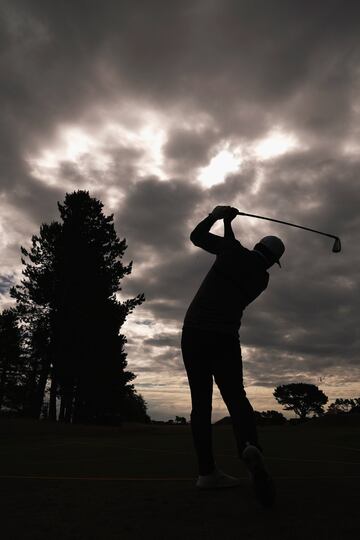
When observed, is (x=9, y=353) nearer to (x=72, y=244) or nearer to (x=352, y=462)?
(x=72, y=244)

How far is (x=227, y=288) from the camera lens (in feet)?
12.2

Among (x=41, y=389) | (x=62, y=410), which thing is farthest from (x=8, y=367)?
(x=41, y=389)

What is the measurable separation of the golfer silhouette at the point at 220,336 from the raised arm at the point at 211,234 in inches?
1.7

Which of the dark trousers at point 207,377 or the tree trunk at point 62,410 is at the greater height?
the tree trunk at point 62,410

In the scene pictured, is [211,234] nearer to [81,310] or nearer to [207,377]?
[207,377]

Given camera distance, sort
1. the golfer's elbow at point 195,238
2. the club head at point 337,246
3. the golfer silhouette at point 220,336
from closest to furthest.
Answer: the golfer silhouette at point 220,336 < the golfer's elbow at point 195,238 < the club head at point 337,246

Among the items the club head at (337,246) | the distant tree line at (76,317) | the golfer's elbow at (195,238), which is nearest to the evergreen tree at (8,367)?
the distant tree line at (76,317)

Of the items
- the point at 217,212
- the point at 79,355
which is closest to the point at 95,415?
the point at 79,355

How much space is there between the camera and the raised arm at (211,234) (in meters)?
3.86

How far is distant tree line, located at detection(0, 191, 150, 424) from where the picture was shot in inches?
A: 1113

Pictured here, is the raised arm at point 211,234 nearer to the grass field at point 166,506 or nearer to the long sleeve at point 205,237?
the long sleeve at point 205,237

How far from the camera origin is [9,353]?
43062 millimetres

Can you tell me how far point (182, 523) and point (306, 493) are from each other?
4.03 ft

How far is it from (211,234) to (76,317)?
25.5m
